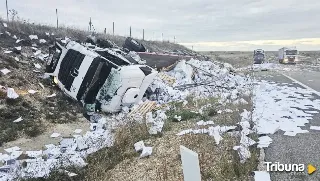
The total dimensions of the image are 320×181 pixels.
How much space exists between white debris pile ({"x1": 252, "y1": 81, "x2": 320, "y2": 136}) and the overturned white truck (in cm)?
372

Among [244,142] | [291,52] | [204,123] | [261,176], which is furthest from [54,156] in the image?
[291,52]

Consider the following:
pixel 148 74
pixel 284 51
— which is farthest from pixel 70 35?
pixel 284 51

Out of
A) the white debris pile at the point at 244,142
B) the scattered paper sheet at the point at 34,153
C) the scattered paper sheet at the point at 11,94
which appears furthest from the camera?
the scattered paper sheet at the point at 11,94

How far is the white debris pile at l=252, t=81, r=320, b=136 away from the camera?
7379 millimetres

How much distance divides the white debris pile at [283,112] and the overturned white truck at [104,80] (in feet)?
12.2

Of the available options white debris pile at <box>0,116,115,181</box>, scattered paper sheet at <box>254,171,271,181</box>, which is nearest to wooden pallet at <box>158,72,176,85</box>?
white debris pile at <box>0,116,115,181</box>

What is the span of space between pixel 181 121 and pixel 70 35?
1780 centimetres

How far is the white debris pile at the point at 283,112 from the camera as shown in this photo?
738 cm

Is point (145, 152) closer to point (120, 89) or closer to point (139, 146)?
point (139, 146)

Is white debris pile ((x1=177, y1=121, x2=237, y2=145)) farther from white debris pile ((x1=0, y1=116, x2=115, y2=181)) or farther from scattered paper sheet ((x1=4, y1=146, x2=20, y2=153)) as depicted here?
scattered paper sheet ((x1=4, y1=146, x2=20, y2=153))

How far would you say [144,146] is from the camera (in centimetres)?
710

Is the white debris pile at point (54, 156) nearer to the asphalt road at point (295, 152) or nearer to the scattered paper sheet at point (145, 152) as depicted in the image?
the scattered paper sheet at point (145, 152)

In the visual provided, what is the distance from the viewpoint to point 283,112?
900 cm

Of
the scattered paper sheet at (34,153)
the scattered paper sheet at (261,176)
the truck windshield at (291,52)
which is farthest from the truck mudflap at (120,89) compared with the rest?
the truck windshield at (291,52)
